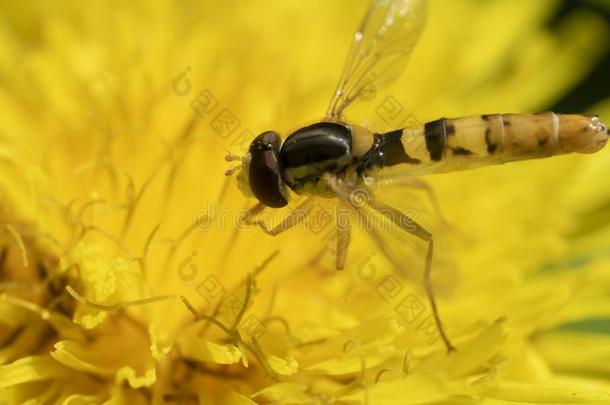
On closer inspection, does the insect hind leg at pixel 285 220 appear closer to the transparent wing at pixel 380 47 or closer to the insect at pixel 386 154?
the insect at pixel 386 154

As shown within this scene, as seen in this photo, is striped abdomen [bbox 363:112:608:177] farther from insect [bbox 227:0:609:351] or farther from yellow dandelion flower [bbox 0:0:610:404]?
yellow dandelion flower [bbox 0:0:610:404]

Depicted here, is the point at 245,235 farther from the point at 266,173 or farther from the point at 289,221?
the point at 266,173

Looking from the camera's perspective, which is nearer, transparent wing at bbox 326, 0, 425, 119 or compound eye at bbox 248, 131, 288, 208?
compound eye at bbox 248, 131, 288, 208

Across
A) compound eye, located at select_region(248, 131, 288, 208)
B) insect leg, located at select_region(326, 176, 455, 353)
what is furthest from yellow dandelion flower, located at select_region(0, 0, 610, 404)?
compound eye, located at select_region(248, 131, 288, 208)

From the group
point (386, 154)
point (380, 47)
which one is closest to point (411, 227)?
point (386, 154)

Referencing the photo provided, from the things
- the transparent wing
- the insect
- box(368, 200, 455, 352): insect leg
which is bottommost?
box(368, 200, 455, 352): insect leg

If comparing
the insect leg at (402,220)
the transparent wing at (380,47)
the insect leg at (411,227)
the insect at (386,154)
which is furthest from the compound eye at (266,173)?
the transparent wing at (380,47)

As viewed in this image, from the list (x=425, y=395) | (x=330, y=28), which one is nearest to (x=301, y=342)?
(x=425, y=395)
